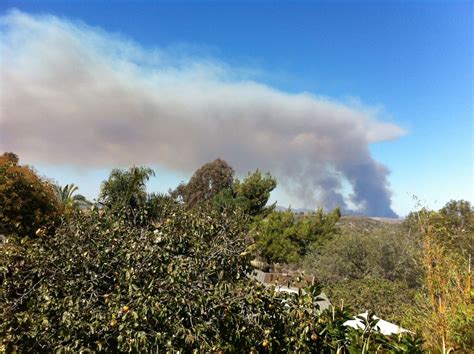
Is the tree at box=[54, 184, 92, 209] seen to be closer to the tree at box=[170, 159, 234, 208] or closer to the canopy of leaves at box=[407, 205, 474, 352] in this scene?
the tree at box=[170, 159, 234, 208]

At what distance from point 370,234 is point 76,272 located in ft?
60.6

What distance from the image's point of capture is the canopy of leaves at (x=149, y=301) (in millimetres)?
3516

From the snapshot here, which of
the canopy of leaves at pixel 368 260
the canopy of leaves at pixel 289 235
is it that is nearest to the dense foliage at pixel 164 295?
the canopy of leaves at pixel 368 260

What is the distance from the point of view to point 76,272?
403 centimetres

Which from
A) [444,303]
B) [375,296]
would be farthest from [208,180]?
[444,303]

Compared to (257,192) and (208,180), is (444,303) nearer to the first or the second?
(257,192)

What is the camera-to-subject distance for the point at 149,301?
11.5ft

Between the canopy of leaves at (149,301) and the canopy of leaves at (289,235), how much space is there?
20045mm

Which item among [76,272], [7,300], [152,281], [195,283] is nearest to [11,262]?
[7,300]

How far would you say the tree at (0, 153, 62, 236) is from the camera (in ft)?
48.9

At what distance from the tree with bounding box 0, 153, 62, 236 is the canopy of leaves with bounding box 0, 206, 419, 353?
11.8 m

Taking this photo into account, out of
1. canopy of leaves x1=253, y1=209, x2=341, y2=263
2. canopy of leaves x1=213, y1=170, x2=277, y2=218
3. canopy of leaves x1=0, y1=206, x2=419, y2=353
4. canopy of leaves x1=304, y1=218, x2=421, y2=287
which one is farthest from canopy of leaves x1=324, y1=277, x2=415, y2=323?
canopy of leaves x1=213, y1=170, x2=277, y2=218

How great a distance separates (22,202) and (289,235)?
15571 mm

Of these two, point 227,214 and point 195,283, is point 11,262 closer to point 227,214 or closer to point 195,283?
point 195,283
